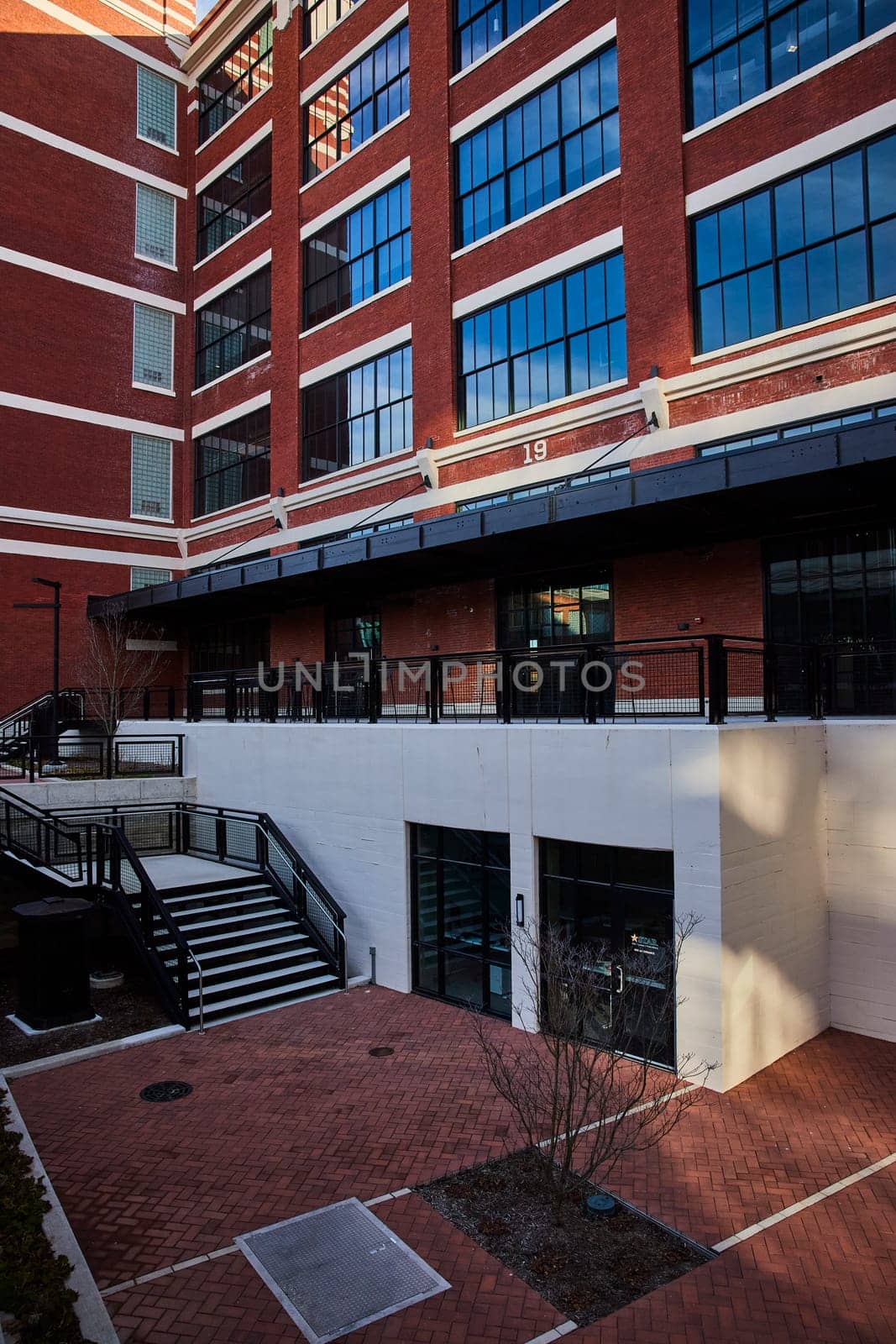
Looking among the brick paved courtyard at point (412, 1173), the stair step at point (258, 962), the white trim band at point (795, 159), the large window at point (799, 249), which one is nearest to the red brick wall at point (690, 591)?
the large window at point (799, 249)

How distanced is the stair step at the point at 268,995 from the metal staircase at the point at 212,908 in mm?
14

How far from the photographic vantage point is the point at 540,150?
19.9m

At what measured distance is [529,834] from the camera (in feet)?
40.7

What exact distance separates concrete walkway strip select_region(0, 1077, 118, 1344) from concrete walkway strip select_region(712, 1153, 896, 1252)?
15.2 feet

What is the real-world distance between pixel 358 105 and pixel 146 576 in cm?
1609

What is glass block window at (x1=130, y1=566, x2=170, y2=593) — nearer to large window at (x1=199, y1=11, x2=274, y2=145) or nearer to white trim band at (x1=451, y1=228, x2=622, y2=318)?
white trim band at (x1=451, y1=228, x2=622, y2=318)

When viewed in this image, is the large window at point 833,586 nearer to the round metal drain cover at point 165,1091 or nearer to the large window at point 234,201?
the round metal drain cover at point 165,1091

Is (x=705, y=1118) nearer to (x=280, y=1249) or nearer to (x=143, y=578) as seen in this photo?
(x=280, y=1249)

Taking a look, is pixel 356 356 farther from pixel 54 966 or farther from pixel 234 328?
pixel 54 966

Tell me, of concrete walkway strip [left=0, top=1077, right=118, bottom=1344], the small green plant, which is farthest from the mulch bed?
the small green plant

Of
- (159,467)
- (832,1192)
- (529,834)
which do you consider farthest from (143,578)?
(832,1192)

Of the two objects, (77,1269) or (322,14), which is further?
(322,14)

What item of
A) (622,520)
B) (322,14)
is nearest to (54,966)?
(622,520)

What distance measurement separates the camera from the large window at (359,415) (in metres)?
23.3
